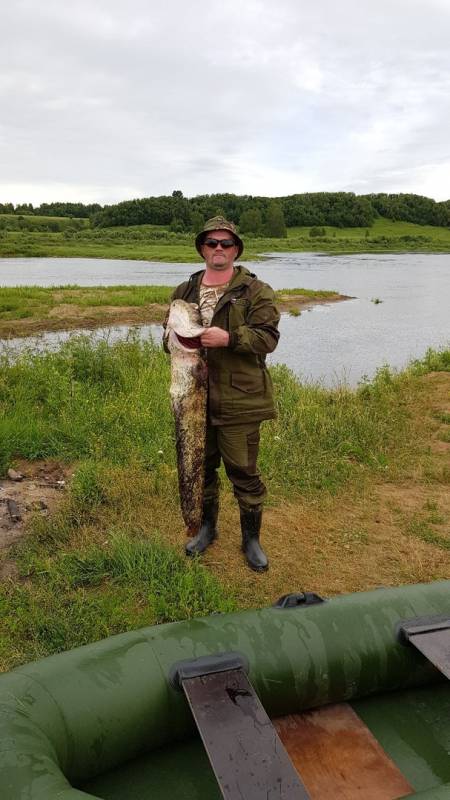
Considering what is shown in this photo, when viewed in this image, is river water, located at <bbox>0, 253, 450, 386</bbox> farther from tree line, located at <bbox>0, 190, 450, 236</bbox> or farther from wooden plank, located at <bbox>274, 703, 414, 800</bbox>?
tree line, located at <bbox>0, 190, 450, 236</bbox>

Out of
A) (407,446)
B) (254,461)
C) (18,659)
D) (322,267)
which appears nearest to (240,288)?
(254,461)

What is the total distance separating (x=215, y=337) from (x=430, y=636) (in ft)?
6.02

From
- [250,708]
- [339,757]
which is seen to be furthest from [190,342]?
[339,757]

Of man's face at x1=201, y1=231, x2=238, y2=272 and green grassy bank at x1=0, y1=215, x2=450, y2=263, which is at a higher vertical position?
green grassy bank at x1=0, y1=215, x2=450, y2=263

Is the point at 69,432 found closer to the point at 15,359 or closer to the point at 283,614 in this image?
the point at 15,359

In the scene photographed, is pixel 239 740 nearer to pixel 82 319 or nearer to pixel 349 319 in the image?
pixel 82 319

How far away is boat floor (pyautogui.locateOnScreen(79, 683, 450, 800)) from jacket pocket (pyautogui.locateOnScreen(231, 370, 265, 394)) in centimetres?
180

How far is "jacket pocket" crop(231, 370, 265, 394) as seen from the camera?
3.71 meters

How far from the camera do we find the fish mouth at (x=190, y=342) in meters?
3.43

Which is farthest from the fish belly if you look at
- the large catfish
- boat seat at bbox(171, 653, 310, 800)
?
boat seat at bbox(171, 653, 310, 800)

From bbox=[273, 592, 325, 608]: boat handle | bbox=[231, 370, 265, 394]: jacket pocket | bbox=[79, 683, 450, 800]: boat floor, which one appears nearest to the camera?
bbox=[79, 683, 450, 800]: boat floor

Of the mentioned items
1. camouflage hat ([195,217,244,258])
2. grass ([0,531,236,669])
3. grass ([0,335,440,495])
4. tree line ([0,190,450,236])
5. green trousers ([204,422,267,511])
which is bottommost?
grass ([0,531,236,669])

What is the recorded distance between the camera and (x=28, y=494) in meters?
5.24

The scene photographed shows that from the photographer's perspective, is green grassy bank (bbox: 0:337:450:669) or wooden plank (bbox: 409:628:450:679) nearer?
wooden plank (bbox: 409:628:450:679)
